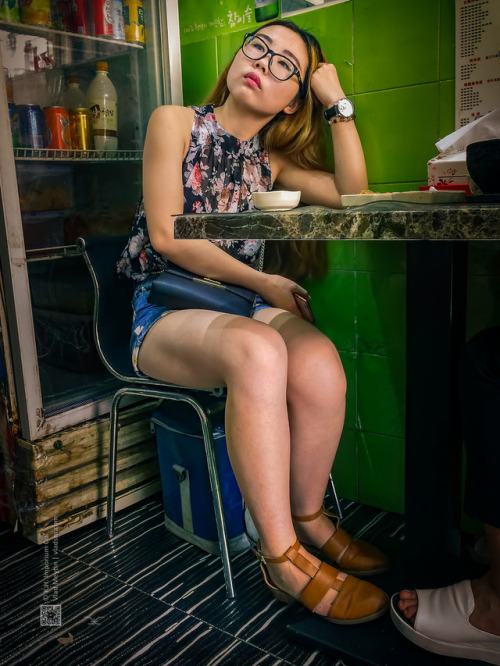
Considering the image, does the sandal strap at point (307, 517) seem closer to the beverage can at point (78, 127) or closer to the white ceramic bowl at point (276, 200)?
the white ceramic bowl at point (276, 200)

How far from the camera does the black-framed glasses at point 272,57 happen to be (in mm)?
1618

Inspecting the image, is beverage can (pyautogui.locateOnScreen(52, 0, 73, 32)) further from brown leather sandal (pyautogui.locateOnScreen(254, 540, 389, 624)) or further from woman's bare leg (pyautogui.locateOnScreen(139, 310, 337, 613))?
brown leather sandal (pyautogui.locateOnScreen(254, 540, 389, 624))

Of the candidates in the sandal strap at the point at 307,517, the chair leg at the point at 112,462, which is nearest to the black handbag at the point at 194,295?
the chair leg at the point at 112,462

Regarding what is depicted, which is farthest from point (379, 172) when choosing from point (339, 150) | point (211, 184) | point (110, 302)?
point (110, 302)

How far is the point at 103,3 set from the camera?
1985 mm

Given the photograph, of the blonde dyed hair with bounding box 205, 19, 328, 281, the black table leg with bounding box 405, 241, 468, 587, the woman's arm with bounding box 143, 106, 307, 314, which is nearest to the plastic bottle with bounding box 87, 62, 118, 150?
the blonde dyed hair with bounding box 205, 19, 328, 281

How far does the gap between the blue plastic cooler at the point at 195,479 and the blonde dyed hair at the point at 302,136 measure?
599 mm

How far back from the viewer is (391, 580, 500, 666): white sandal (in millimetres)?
1181

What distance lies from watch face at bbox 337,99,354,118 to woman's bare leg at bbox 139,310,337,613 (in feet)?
2.43

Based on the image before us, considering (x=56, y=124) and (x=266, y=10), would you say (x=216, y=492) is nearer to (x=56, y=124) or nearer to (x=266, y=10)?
(x=56, y=124)

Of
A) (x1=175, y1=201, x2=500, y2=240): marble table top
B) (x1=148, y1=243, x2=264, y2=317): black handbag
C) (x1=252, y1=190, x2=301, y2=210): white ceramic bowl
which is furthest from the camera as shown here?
(x1=148, y1=243, x2=264, y2=317): black handbag

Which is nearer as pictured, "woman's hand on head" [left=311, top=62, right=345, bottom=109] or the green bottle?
"woman's hand on head" [left=311, top=62, right=345, bottom=109]

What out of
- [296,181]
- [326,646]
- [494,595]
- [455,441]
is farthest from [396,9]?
[326,646]

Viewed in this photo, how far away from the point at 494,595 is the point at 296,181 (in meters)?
1.27
